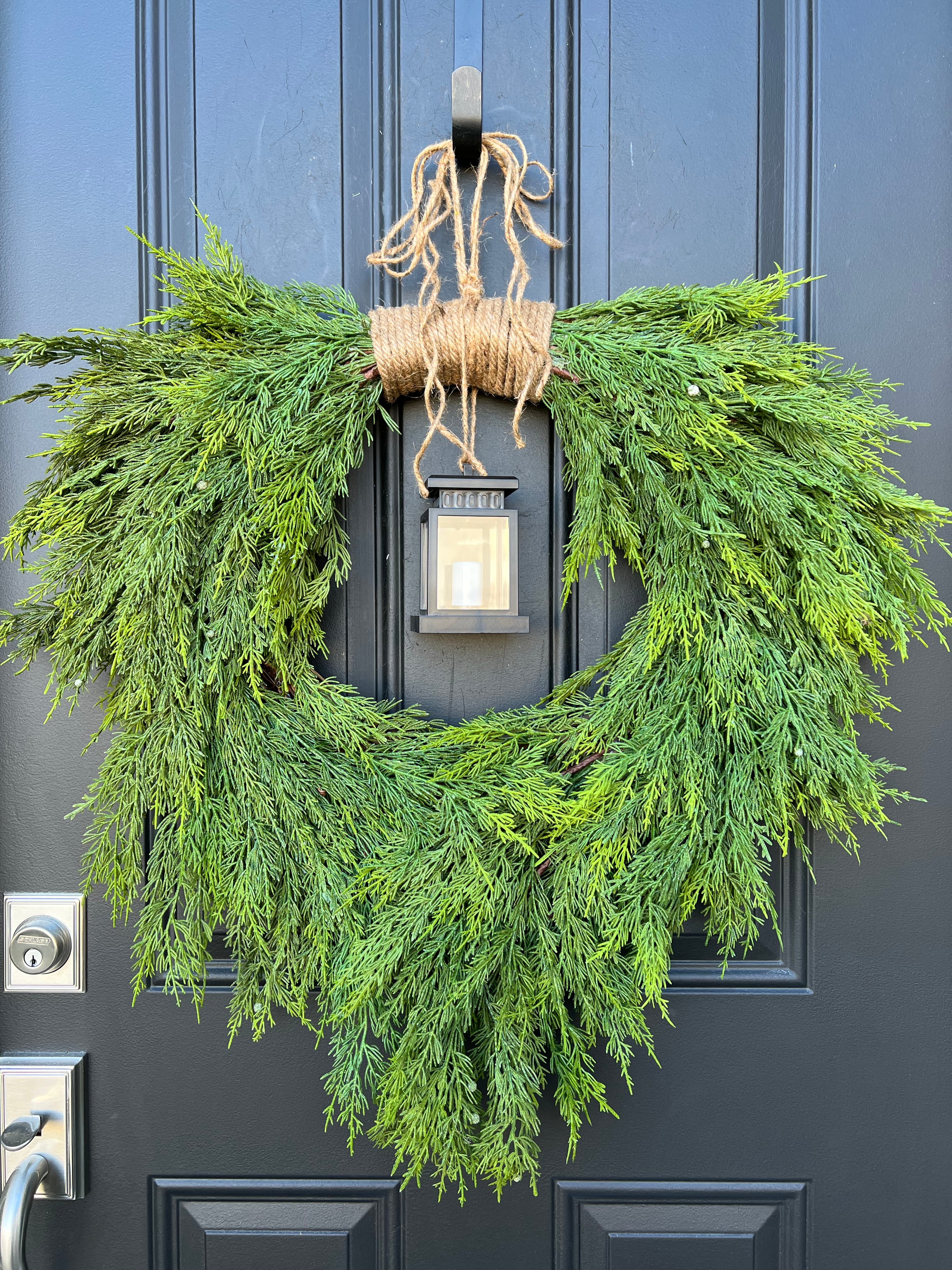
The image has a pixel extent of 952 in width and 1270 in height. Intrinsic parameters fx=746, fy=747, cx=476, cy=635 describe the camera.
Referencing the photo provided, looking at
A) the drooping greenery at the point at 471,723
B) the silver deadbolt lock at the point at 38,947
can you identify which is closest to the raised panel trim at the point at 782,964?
the drooping greenery at the point at 471,723

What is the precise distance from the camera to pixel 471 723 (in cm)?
81

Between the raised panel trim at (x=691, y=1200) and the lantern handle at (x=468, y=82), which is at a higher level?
the lantern handle at (x=468, y=82)

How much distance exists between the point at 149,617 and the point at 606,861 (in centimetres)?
53

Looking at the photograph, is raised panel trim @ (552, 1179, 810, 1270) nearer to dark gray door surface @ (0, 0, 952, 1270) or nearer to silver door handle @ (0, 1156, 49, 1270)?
dark gray door surface @ (0, 0, 952, 1270)

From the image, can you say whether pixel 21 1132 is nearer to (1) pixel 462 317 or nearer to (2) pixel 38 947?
(2) pixel 38 947

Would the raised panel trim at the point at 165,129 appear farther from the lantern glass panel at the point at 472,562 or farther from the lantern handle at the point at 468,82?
the lantern glass panel at the point at 472,562

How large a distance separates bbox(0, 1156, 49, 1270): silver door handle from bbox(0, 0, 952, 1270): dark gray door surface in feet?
0.25

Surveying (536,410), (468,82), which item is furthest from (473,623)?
(468,82)

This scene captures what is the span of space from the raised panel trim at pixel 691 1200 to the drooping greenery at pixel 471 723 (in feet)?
0.44

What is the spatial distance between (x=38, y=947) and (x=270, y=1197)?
40cm

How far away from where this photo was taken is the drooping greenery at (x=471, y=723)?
0.75 metres

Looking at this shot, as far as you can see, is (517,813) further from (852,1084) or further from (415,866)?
(852,1084)

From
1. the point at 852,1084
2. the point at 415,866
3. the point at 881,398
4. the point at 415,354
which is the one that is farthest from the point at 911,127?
the point at 852,1084

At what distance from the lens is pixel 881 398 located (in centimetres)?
88
